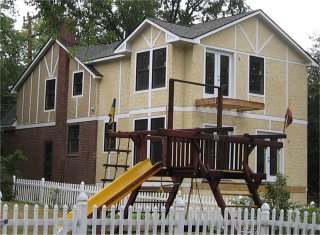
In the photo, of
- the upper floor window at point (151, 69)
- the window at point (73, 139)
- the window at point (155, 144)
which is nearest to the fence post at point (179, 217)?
the window at point (155, 144)

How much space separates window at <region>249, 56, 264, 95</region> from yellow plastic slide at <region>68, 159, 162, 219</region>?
1478 centimetres

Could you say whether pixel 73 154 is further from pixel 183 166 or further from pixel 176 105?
pixel 183 166

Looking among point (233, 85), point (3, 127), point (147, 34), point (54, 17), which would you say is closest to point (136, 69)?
point (147, 34)

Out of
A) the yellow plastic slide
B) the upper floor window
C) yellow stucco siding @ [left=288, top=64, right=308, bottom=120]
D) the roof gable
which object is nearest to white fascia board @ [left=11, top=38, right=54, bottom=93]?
the roof gable

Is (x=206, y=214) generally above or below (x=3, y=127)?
below

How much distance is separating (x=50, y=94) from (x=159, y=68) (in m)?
9.48

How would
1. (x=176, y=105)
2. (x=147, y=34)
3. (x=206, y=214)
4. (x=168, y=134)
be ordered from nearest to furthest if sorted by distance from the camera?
(x=206, y=214), (x=168, y=134), (x=176, y=105), (x=147, y=34)

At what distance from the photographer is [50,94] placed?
3278 centimetres

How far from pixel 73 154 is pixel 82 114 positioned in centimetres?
211

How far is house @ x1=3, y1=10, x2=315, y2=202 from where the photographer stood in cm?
2489

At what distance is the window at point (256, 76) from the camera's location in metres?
26.7

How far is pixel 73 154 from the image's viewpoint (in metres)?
30.5

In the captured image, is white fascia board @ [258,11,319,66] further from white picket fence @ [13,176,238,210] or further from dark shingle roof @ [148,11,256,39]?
white picket fence @ [13,176,238,210]

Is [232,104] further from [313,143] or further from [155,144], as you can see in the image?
[313,143]
